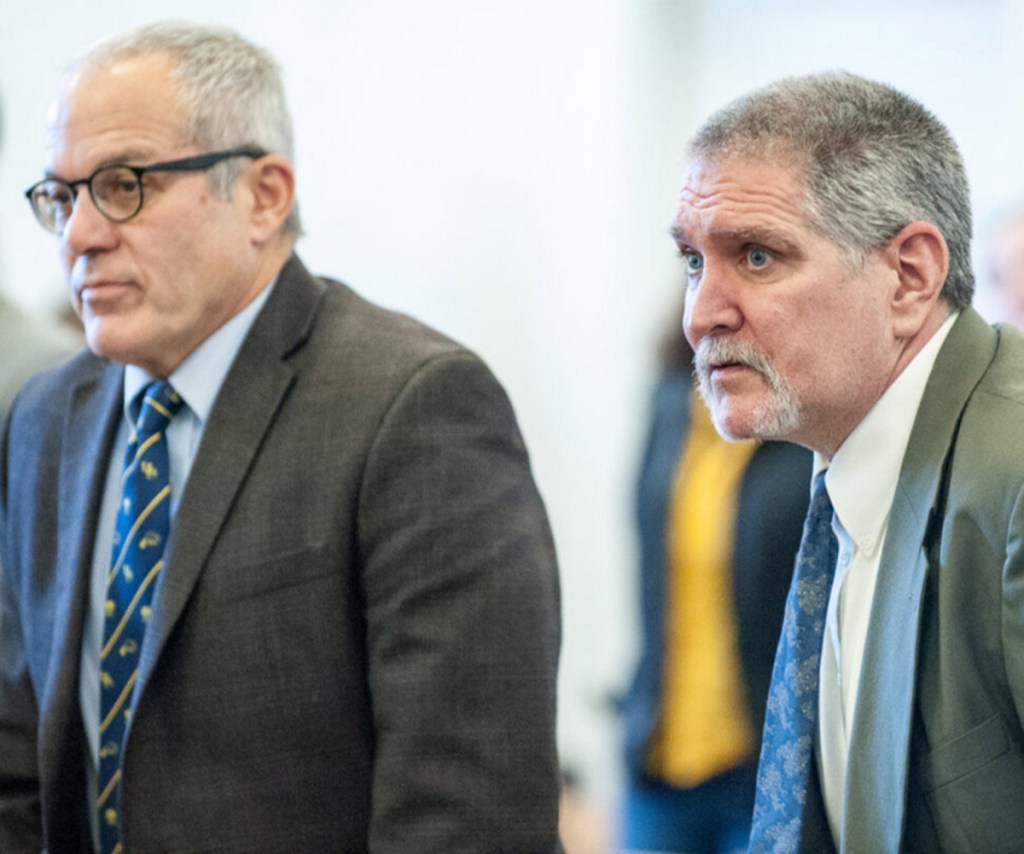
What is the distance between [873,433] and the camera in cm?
165

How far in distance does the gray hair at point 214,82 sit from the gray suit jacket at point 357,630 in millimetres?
329

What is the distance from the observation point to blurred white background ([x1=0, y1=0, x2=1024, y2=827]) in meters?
4.20

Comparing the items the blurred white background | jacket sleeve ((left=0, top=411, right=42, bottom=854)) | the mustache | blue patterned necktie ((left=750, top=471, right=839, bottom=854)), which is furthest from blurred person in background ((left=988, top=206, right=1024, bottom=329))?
jacket sleeve ((left=0, top=411, right=42, bottom=854))

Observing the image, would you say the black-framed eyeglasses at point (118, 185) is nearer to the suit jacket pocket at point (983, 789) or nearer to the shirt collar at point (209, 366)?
the shirt collar at point (209, 366)

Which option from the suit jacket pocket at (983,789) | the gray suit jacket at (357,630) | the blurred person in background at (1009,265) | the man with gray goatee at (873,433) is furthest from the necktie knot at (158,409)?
the blurred person in background at (1009,265)

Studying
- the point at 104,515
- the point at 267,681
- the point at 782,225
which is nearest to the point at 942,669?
the point at 782,225

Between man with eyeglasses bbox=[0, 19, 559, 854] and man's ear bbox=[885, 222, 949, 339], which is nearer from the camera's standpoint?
man's ear bbox=[885, 222, 949, 339]

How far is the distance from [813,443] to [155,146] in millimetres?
899

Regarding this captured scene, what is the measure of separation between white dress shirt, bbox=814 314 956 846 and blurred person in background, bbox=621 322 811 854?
3.92 feet

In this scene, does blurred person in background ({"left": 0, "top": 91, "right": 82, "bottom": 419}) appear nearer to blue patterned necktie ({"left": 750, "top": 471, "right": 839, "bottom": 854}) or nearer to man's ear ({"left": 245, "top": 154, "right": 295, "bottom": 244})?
man's ear ({"left": 245, "top": 154, "right": 295, "bottom": 244})

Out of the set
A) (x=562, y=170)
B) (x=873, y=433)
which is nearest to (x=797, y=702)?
(x=873, y=433)

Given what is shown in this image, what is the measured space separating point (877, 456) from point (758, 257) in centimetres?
25

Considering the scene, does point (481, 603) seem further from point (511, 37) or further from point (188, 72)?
point (511, 37)

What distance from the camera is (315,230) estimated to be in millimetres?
4371
